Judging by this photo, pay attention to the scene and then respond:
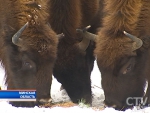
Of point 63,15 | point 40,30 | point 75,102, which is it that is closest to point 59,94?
point 75,102

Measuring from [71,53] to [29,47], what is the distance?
5.48 ft

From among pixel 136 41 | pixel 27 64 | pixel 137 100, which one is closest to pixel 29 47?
pixel 27 64

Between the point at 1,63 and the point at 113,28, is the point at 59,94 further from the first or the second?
the point at 113,28

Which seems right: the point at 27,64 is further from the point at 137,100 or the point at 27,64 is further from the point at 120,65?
the point at 137,100

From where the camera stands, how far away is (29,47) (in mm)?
9219

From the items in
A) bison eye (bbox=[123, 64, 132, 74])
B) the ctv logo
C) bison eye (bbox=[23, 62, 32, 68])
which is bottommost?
the ctv logo

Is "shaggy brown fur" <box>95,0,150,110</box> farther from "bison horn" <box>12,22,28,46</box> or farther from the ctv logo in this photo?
"bison horn" <box>12,22,28,46</box>

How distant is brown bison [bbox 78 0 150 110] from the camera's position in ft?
29.7

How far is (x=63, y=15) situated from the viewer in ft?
35.9

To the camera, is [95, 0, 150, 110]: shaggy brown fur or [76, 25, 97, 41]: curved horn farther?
[76, 25, 97, 41]: curved horn

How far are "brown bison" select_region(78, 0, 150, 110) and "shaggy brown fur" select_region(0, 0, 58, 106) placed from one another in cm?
105

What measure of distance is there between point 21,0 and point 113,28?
6.57 feet

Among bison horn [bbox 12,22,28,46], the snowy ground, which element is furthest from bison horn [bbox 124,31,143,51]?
bison horn [bbox 12,22,28,46]

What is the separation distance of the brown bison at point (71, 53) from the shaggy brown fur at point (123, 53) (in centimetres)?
139
